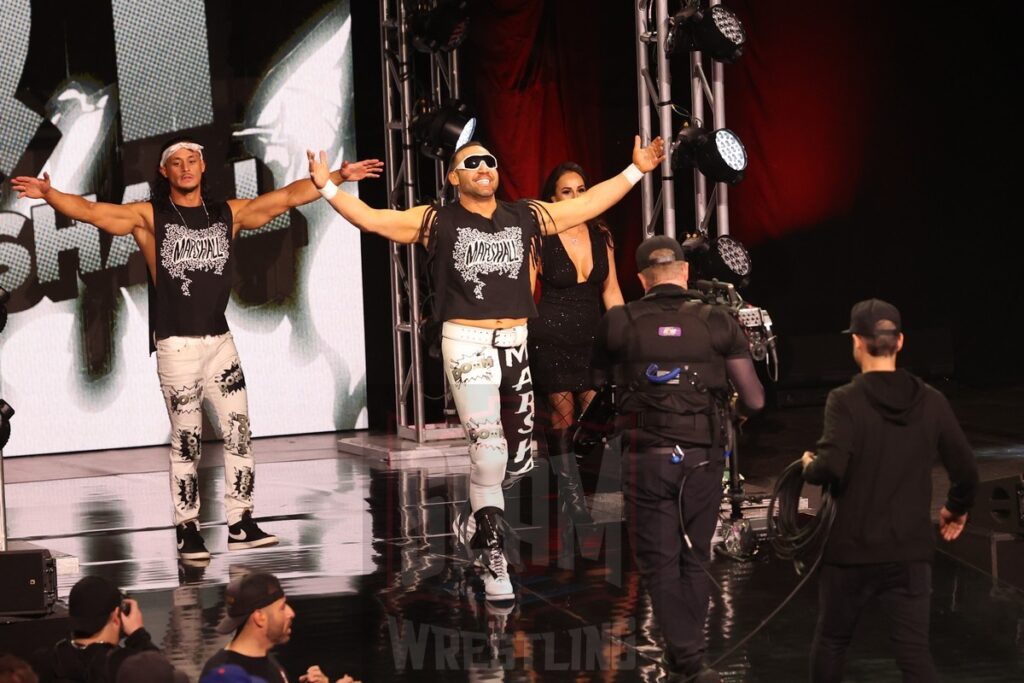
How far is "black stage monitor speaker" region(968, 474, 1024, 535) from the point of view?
521cm

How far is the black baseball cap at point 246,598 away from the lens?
139 inches

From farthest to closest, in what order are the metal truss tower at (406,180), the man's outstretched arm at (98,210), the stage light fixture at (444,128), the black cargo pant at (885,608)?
the metal truss tower at (406,180) → the stage light fixture at (444,128) → the man's outstretched arm at (98,210) → the black cargo pant at (885,608)

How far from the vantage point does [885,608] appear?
12.6 feet

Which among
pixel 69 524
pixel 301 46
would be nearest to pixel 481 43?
pixel 301 46

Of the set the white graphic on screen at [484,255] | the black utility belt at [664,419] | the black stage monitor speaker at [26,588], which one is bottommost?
the black stage monitor speaker at [26,588]

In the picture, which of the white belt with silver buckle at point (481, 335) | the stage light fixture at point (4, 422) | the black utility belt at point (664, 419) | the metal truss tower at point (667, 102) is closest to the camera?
the black utility belt at point (664, 419)

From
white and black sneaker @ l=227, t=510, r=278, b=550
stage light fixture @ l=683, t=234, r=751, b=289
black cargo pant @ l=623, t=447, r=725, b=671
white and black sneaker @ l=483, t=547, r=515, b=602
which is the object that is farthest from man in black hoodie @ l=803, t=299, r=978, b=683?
white and black sneaker @ l=227, t=510, r=278, b=550

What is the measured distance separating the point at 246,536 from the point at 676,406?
2.95m

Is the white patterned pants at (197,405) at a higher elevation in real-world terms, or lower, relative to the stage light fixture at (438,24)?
lower

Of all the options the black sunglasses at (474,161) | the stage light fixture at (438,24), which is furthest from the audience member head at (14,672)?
the stage light fixture at (438,24)

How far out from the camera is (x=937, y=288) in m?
11.5

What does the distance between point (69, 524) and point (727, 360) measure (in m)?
4.40

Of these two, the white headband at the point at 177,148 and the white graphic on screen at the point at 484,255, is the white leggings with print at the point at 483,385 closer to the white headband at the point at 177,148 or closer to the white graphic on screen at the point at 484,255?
the white graphic on screen at the point at 484,255

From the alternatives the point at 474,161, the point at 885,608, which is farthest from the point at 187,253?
the point at 885,608
